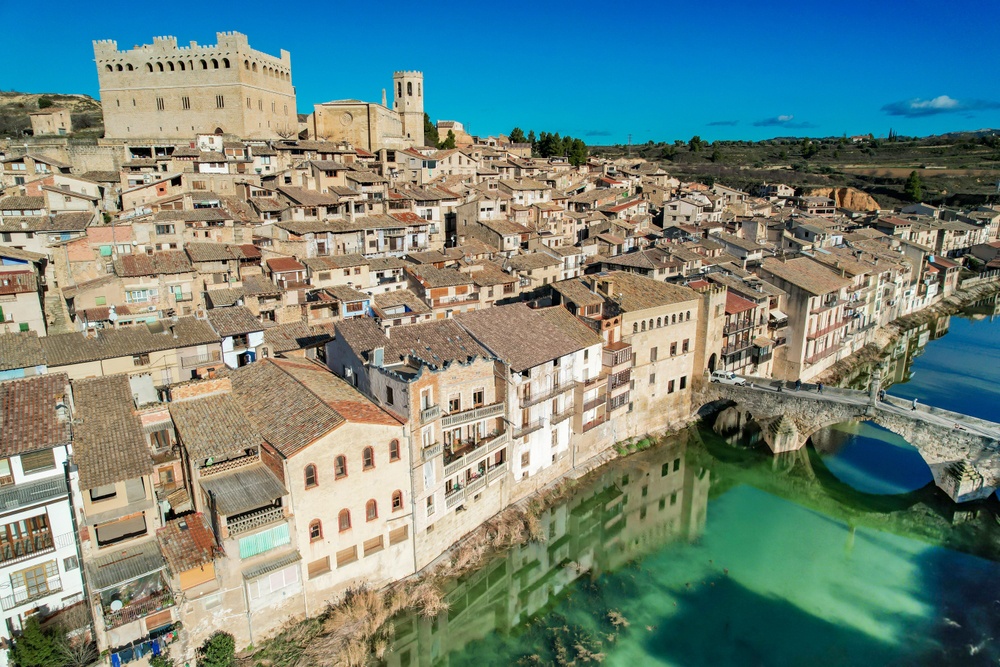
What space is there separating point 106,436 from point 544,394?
49.5 feet

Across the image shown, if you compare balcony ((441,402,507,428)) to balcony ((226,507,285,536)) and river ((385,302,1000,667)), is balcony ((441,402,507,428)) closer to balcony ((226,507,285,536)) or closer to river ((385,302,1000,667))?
river ((385,302,1000,667))

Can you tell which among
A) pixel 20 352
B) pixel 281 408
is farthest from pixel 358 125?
pixel 281 408

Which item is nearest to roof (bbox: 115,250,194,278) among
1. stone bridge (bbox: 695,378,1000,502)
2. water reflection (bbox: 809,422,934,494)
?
stone bridge (bbox: 695,378,1000,502)

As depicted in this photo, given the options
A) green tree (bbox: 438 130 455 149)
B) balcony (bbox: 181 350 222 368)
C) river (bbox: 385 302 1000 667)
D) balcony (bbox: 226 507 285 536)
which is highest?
green tree (bbox: 438 130 455 149)

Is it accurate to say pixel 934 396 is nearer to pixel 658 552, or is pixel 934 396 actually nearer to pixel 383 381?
pixel 658 552

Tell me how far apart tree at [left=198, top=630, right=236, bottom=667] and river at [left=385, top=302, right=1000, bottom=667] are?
187 inches

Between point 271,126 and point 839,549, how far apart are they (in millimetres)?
61403

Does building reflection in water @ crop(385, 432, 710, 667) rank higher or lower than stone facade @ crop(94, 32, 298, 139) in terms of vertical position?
lower

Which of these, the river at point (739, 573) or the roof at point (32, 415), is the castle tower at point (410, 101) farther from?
the roof at point (32, 415)

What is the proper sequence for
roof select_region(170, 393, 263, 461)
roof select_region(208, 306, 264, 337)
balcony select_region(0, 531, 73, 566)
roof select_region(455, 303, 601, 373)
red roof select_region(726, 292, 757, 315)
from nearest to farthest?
balcony select_region(0, 531, 73, 566) < roof select_region(170, 393, 263, 461) < roof select_region(455, 303, 601, 373) < roof select_region(208, 306, 264, 337) < red roof select_region(726, 292, 757, 315)

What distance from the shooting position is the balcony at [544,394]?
984 inches

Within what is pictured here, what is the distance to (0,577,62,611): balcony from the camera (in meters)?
15.0

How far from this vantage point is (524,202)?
56.1 meters

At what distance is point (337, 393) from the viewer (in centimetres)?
2130
